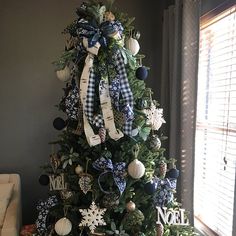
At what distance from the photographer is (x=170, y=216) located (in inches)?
64.8

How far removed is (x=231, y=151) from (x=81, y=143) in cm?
94

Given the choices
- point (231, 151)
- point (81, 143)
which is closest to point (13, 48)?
point (81, 143)

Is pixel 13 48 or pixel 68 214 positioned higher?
pixel 13 48

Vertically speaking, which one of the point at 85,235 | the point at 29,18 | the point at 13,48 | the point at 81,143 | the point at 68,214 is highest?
the point at 29,18

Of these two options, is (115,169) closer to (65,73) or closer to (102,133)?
(102,133)

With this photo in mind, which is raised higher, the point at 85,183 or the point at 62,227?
the point at 85,183

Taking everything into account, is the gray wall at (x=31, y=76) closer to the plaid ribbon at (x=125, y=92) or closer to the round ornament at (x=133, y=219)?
the plaid ribbon at (x=125, y=92)

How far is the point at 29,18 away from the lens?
258 centimetres

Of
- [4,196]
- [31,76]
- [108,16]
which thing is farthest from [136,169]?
[31,76]

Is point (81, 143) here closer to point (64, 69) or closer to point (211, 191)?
point (64, 69)

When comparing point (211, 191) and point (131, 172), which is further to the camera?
point (211, 191)

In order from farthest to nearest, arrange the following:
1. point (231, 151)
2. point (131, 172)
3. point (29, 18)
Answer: point (29, 18)
point (231, 151)
point (131, 172)

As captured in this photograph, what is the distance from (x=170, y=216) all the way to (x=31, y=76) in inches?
68.4

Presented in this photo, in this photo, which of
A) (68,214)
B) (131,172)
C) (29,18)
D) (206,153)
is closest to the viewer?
(131,172)
